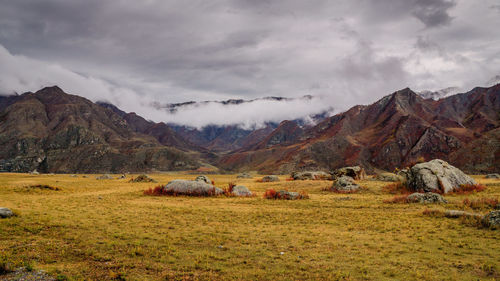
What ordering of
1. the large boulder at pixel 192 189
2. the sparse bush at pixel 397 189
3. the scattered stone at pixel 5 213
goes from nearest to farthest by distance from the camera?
the scattered stone at pixel 5 213, the large boulder at pixel 192 189, the sparse bush at pixel 397 189

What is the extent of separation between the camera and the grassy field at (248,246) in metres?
Result: 11.2

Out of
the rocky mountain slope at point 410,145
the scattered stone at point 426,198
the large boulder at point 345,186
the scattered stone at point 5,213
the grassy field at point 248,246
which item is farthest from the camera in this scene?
the rocky mountain slope at point 410,145

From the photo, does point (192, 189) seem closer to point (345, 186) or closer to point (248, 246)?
point (345, 186)

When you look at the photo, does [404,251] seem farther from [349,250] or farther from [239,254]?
[239,254]

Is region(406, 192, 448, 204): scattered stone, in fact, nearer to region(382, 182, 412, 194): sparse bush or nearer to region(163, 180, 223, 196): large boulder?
region(382, 182, 412, 194): sparse bush

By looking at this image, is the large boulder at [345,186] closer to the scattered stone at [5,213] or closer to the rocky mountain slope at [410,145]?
the scattered stone at [5,213]

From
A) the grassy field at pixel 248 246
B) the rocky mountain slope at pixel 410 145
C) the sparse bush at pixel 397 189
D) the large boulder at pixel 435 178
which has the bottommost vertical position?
the grassy field at pixel 248 246

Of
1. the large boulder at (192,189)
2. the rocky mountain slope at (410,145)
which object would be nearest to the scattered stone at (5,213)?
the large boulder at (192,189)

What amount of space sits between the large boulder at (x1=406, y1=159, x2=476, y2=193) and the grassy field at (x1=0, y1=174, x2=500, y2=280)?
14.6 meters

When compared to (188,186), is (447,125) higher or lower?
higher

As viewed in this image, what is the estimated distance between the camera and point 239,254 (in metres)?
13.4

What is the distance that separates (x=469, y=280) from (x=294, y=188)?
3815cm

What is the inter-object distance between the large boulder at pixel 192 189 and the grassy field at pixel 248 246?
1340cm

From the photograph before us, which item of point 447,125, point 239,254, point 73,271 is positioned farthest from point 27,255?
point 447,125
